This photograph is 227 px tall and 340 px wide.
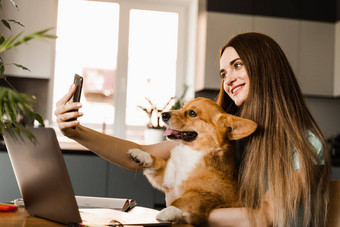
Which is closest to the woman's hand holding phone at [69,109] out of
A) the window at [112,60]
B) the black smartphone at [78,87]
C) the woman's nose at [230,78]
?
the black smartphone at [78,87]

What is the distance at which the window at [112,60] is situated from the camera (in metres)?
3.69

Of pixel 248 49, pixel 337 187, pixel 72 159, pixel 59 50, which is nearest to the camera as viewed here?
pixel 337 187

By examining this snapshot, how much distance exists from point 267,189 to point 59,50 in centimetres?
295

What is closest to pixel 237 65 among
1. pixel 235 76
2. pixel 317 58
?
pixel 235 76

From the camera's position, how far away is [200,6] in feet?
11.3

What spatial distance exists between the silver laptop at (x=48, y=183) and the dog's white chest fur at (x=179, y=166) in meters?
0.17

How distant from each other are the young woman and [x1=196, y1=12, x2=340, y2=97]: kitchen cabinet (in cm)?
199

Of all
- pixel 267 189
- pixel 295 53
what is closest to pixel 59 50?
pixel 295 53

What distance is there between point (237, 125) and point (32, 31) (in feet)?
8.37

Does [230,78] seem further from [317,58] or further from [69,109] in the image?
[317,58]

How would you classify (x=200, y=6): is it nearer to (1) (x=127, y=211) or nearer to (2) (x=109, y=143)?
(2) (x=109, y=143)

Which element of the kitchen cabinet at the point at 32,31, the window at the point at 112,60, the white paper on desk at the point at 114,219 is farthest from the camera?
the window at the point at 112,60

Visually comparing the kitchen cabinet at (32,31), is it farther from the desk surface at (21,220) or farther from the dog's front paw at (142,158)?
the desk surface at (21,220)

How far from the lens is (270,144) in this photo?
1163 mm
